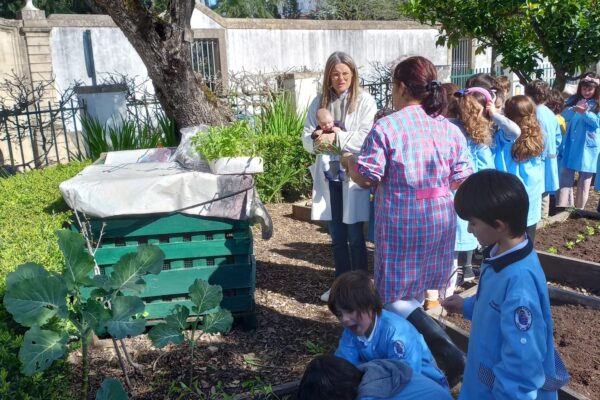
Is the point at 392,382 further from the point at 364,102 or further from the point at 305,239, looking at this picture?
the point at 305,239

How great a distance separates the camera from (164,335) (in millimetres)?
2900

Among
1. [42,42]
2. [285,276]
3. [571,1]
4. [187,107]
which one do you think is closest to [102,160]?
[187,107]

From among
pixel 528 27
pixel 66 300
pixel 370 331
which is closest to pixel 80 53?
pixel 528 27

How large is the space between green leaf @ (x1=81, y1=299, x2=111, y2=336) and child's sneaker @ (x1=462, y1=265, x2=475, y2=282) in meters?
3.26

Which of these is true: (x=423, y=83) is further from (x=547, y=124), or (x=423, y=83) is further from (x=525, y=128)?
(x=547, y=124)

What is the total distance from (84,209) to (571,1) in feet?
21.4

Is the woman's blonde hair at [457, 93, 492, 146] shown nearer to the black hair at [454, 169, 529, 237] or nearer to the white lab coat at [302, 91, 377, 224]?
the white lab coat at [302, 91, 377, 224]

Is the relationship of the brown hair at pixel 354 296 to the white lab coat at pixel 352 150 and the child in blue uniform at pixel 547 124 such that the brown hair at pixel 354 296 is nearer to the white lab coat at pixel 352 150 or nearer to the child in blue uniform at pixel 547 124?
the white lab coat at pixel 352 150

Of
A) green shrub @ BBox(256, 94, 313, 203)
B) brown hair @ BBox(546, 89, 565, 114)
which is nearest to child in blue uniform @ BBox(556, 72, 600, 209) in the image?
brown hair @ BBox(546, 89, 565, 114)

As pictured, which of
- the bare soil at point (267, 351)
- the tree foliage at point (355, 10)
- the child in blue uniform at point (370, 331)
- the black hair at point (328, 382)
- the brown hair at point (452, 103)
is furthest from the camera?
the tree foliage at point (355, 10)

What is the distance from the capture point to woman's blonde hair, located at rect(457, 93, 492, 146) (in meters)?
4.53

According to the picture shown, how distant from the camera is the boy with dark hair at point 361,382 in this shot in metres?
2.22

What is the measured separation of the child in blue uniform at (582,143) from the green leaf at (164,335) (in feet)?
17.5

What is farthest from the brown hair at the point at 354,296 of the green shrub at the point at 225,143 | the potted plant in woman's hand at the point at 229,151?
the green shrub at the point at 225,143
